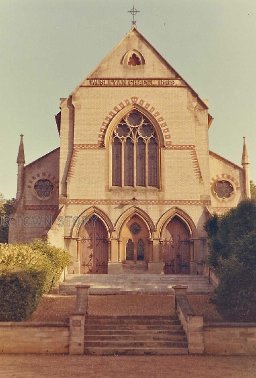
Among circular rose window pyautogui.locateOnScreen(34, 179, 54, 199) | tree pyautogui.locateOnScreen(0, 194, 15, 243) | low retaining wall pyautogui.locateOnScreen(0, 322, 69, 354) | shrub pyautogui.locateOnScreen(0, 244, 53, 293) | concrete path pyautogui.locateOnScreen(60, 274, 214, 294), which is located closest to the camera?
low retaining wall pyautogui.locateOnScreen(0, 322, 69, 354)

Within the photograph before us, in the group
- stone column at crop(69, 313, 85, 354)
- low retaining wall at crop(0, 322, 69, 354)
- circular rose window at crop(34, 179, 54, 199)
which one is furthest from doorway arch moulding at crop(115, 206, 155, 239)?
low retaining wall at crop(0, 322, 69, 354)

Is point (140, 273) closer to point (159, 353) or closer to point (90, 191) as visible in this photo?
point (90, 191)

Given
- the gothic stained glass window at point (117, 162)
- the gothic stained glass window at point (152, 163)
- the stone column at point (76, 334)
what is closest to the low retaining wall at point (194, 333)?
the stone column at point (76, 334)

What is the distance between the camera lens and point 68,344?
44.2ft

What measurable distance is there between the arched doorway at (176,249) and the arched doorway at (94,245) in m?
3.78

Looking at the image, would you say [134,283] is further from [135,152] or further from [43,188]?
[43,188]

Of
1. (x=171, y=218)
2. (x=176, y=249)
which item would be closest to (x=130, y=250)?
(x=176, y=249)

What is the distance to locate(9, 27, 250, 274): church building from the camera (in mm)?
26891

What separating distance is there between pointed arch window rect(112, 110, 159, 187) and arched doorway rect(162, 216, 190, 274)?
10.8 ft

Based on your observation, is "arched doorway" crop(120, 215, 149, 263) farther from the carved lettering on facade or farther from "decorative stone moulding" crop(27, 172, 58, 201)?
the carved lettering on facade

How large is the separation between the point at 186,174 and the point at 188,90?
5.81 meters

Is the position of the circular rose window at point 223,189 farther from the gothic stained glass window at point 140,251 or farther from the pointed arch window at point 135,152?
the gothic stained glass window at point 140,251

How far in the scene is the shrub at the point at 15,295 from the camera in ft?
46.6

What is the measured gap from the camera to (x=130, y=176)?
28.0m
